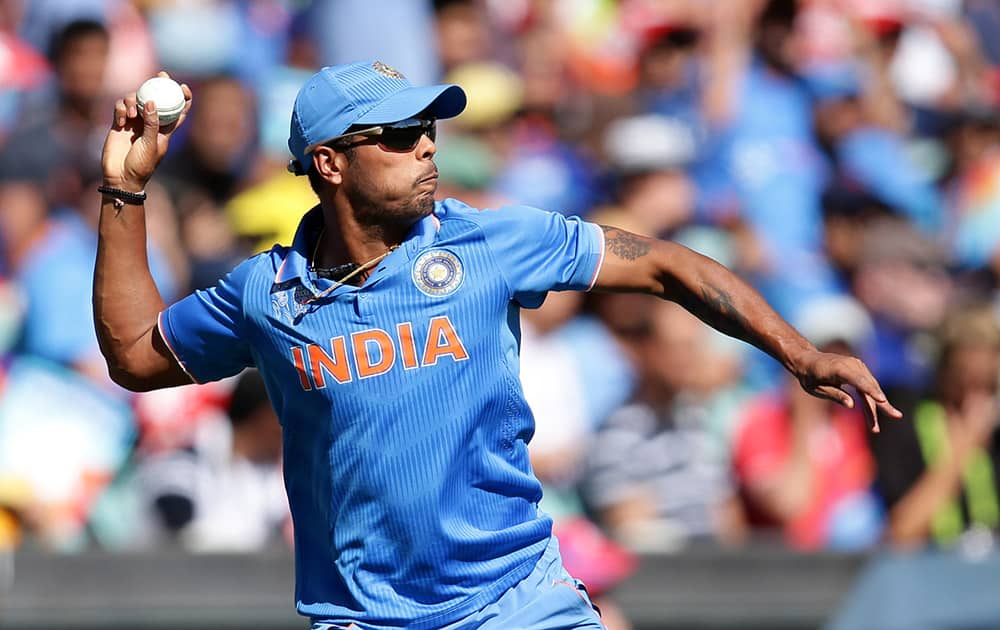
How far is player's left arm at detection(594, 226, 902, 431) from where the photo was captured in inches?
147

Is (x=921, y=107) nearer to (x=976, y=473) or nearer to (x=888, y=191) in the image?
(x=888, y=191)

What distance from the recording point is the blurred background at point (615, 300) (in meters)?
7.09

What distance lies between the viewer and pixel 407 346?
152 inches

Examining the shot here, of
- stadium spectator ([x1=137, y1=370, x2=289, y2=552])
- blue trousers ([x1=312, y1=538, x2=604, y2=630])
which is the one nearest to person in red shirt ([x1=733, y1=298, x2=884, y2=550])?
stadium spectator ([x1=137, y1=370, x2=289, y2=552])

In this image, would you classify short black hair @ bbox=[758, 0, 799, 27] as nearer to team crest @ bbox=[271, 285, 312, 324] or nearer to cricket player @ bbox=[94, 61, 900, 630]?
cricket player @ bbox=[94, 61, 900, 630]

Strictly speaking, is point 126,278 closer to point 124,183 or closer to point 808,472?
point 124,183

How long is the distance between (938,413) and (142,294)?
15.0ft

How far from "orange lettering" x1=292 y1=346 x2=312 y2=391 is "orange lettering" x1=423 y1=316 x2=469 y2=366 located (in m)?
0.29

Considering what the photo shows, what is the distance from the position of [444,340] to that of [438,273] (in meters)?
0.16

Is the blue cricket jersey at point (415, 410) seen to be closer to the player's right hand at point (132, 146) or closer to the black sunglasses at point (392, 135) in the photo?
the black sunglasses at point (392, 135)

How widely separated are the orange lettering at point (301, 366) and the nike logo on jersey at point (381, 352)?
2 cm

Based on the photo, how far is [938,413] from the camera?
25.3ft

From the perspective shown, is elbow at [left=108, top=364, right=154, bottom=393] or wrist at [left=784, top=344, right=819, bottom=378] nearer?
wrist at [left=784, top=344, right=819, bottom=378]

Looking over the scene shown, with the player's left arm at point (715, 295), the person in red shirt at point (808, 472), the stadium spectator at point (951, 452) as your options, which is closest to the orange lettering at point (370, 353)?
the player's left arm at point (715, 295)
